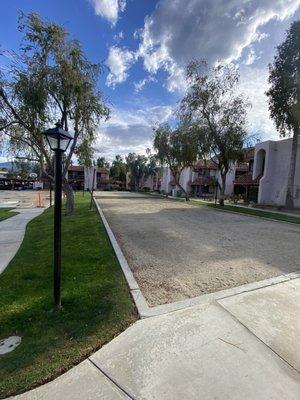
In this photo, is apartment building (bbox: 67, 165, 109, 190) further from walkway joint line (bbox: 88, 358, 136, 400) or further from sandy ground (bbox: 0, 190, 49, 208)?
walkway joint line (bbox: 88, 358, 136, 400)

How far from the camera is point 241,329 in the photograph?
3.35 meters

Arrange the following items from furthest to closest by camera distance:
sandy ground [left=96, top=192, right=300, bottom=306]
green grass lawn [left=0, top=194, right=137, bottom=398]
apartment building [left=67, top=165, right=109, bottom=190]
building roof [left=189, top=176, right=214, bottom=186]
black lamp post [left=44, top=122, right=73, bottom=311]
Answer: apartment building [left=67, top=165, right=109, bottom=190] → building roof [left=189, top=176, right=214, bottom=186] → sandy ground [left=96, top=192, right=300, bottom=306] → black lamp post [left=44, top=122, right=73, bottom=311] → green grass lawn [left=0, top=194, right=137, bottom=398]

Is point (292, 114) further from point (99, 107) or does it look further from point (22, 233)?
point (22, 233)

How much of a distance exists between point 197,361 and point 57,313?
2.15 meters

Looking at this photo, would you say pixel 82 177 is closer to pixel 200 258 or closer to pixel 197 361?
pixel 200 258

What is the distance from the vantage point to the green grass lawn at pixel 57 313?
2.82 m

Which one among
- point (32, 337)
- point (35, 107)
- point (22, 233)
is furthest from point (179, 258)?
point (35, 107)

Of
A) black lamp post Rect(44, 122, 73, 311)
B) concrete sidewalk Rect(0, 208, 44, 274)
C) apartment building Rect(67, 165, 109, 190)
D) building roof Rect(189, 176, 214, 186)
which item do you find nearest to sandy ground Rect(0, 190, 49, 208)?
concrete sidewalk Rect(0, 208, 44, 274)

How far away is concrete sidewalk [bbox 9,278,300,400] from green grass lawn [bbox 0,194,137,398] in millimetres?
197

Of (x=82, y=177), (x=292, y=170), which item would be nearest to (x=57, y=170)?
(x=292, y=170)

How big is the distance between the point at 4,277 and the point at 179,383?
14.9ft

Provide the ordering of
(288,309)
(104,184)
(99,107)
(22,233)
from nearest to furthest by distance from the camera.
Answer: (288,309)
(22,233)
(99,107)
(104,184)

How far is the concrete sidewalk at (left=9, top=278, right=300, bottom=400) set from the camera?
242 cm

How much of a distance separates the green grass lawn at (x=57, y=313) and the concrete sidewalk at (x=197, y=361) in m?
0.20
